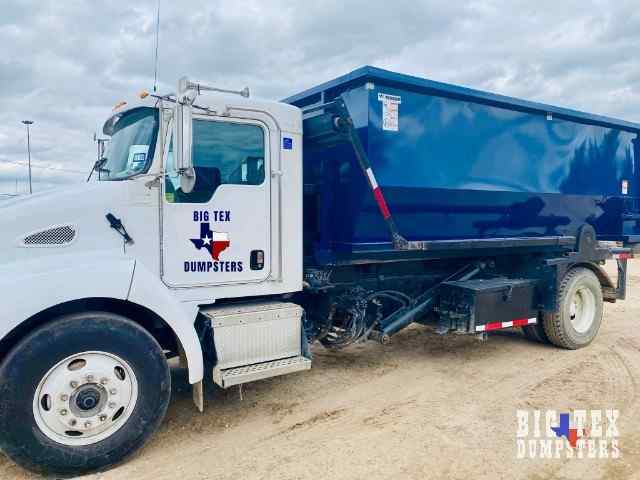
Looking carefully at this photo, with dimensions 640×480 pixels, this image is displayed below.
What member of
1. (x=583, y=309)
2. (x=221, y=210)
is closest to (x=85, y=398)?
(x=221, y=210)

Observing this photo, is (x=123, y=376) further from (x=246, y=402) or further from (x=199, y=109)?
(x=199, y=109)

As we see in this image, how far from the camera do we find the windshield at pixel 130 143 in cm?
418

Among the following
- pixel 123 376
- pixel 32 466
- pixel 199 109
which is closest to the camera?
pixel 32 466

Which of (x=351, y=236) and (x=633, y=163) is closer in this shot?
(x=351, y=236)

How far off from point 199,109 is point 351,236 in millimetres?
1786

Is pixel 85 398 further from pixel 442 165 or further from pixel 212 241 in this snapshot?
pixel 442 165

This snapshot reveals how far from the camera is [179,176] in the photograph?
12.8ft

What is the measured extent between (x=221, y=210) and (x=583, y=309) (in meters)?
5.36

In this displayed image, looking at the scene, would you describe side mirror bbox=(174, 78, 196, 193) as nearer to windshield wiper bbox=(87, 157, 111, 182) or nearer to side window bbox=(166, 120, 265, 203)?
side window bbox=(166, 120, 265, 203)

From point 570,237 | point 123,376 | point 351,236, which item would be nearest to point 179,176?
point 123,376

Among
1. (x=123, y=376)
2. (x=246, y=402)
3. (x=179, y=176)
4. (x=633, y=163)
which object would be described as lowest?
(x=246, y=402)

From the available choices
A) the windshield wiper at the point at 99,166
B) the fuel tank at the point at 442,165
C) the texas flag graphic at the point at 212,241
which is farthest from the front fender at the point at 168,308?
the fuel tank at the point at 442,165

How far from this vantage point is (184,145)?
374 cm

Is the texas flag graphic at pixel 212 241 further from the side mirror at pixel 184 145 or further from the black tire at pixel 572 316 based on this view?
the black tire at pixel 572 316
